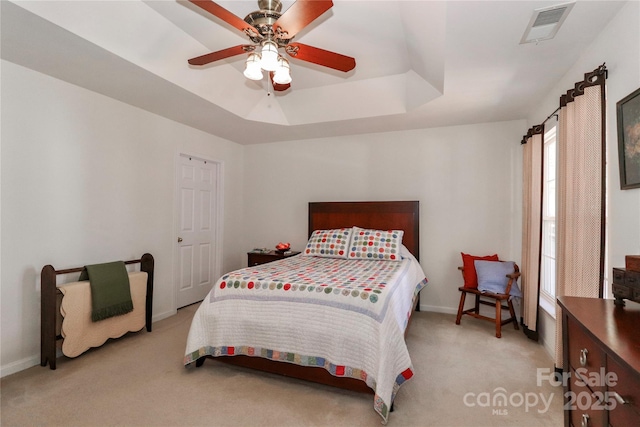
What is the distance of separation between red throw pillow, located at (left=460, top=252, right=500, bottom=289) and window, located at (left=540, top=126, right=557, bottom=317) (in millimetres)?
571

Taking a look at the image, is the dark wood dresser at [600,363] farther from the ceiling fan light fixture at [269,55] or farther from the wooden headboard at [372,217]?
the wooden headboard at [372,217]

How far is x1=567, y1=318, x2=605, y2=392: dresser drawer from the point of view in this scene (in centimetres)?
103

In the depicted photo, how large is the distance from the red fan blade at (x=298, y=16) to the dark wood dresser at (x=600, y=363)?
1762 mm

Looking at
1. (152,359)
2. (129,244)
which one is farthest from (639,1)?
(129,244)

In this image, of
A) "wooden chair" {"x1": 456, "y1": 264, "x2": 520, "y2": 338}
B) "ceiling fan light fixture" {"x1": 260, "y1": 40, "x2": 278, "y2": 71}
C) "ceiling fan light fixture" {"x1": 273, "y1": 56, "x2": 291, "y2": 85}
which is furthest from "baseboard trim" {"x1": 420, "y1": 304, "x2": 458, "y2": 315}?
"ceiling fan light fixture" {"x1": 260, "y1": 40, "x2": 278, "y2": 71}

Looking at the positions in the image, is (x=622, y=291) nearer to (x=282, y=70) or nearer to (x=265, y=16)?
(x=282, y=70)

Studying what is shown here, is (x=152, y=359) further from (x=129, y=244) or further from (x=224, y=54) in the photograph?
(x=224, y=54)

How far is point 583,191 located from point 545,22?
104 cm

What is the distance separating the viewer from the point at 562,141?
2246 mm

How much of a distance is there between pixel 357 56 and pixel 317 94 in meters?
0.88

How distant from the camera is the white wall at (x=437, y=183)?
12.1ft

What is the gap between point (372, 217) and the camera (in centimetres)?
410

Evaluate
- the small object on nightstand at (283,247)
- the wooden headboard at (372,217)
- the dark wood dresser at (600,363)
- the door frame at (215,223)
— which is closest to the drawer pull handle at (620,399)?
the dark wood dresser at (600,363)

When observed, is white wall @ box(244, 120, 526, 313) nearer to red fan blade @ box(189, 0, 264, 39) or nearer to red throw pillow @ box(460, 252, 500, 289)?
red throw pillow @ box(460, 252, 500, 289)
